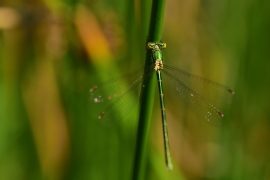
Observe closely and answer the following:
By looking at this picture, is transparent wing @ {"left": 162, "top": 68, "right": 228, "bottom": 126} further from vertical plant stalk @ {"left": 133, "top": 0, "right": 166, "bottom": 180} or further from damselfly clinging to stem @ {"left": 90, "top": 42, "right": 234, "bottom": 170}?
vertical plant stalk @ {"left": 133, "top": 0, "right": 166, "bottom": 180}

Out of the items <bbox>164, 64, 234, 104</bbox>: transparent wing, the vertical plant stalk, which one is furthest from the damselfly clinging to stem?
the vertical plant stalk

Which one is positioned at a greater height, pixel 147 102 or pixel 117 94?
pixel 147 102

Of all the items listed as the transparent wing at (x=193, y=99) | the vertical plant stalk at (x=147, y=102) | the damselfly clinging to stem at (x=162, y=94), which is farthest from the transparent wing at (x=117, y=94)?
the vertical plant stalk at (x=147, y=102)

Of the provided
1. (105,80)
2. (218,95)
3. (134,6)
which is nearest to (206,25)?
(218,95)

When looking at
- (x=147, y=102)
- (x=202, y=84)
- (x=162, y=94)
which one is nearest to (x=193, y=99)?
(x=202, y=84)

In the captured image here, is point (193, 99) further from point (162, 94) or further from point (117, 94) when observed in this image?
point (117, 94)

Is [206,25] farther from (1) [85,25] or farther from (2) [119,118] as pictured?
(2) [119,118]

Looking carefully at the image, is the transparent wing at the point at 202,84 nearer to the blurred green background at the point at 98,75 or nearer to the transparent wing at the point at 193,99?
the transparent wing at the point at 193,99
